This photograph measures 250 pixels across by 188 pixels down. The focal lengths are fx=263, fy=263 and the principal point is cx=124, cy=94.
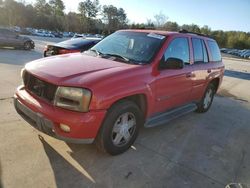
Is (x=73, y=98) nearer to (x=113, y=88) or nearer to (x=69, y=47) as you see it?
(x=113, y=88)

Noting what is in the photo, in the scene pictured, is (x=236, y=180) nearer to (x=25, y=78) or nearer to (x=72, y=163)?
(x=72, y=163)

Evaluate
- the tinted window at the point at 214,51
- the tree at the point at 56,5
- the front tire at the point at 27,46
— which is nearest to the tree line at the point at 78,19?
the tree at the point at 56,5

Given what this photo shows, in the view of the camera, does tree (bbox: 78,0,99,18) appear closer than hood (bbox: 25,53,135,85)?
No

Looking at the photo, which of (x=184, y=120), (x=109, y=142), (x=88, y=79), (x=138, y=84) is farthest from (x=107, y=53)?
(x=184, y=120)

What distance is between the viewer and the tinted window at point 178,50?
14.9ft

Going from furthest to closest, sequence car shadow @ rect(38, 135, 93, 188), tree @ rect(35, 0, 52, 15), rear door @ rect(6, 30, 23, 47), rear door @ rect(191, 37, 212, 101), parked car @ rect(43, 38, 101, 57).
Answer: tree @ rect(35, 0, 52, 15), rear door @ rect(6, 30, 23, 47), parked car @ rect(43, 38, 101, 57), rear door @ rect(191, 37, 212, 101), car shadow @ rect(38, 135, 93, 188)


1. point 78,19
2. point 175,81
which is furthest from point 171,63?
point 78,19

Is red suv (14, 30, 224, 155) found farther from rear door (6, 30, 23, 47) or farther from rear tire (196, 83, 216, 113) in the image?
rear door (6, 30, 23, 47)

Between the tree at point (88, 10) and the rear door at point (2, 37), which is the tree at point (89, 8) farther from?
the rear door at point (2, 37)

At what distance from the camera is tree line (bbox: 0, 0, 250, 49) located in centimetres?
6919

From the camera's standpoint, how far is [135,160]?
12.6ft

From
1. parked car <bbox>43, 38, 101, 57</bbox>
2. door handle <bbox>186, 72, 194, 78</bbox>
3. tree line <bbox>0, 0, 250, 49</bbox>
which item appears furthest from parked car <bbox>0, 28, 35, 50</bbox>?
tree line <bbox>0, 0, 250, 49</bbox>

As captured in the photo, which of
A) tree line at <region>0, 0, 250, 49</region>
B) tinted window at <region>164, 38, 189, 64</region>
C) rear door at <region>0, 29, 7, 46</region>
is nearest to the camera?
tinted window at <region>164, 38, 189, 64</region>

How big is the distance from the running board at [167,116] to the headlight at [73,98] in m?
1.40
